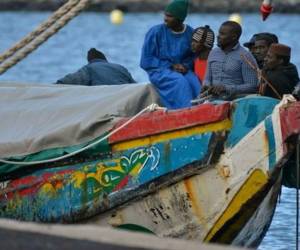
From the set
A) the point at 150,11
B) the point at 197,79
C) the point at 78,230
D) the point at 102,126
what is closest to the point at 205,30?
the point at 197,79

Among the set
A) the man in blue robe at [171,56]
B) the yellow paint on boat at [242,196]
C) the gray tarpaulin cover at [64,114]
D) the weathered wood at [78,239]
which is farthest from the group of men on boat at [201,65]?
the weathered wood at [78,239]

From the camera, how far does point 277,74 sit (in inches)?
384

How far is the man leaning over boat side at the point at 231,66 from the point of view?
983 centimetres

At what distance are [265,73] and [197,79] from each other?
1012mm

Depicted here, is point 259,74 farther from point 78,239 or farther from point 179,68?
point 78,239

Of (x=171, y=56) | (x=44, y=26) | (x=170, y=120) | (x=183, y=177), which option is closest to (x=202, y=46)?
(x=171, y=56)

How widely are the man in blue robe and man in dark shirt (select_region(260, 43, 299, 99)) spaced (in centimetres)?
92

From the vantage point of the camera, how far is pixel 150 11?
76.1m

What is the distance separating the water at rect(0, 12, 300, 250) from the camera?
13687mm

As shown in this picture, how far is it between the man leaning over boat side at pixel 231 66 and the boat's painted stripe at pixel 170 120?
773mm

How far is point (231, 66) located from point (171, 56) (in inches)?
38.4

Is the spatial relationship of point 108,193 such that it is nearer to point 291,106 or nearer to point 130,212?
point 130,212

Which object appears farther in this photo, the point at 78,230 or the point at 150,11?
the point at 150,11

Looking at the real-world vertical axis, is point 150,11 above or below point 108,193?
below
